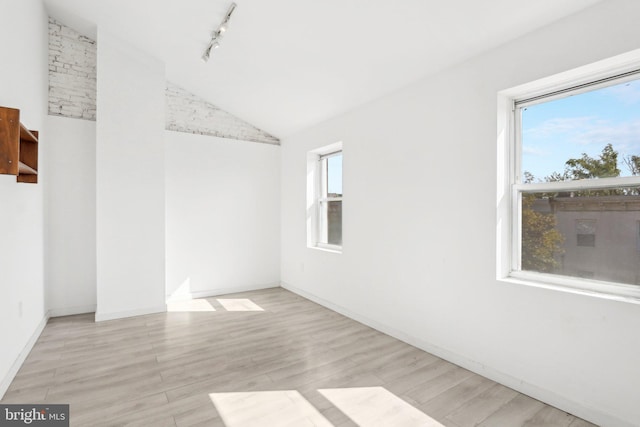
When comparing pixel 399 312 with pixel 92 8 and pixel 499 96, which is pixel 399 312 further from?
pixel 92 8

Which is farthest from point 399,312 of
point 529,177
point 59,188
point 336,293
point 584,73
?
point 59,188

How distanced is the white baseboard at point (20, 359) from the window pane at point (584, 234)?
3989 mm

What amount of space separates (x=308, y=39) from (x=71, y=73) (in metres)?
3.30

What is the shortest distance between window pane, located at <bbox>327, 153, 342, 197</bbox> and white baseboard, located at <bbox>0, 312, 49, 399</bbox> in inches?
147

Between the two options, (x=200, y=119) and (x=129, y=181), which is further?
(x=200, y=119)

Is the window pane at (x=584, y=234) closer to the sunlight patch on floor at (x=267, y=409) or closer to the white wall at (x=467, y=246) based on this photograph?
the white wall at (x=467, y=246)

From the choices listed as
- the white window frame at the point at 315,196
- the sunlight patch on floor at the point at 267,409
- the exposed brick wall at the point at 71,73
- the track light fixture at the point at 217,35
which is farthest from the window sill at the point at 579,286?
the exposed brick wall at the point at 71,73

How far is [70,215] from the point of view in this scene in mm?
4180

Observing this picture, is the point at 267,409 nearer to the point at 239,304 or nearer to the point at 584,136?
the point at 239,304

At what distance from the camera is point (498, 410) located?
2.17 meters

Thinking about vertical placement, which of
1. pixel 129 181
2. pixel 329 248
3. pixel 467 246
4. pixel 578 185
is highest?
pixel 129 181

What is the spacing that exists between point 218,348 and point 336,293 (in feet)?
5.56

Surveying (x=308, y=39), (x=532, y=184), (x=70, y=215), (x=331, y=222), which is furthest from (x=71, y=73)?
(x=532, y=184)

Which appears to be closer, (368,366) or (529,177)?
(529,177)
